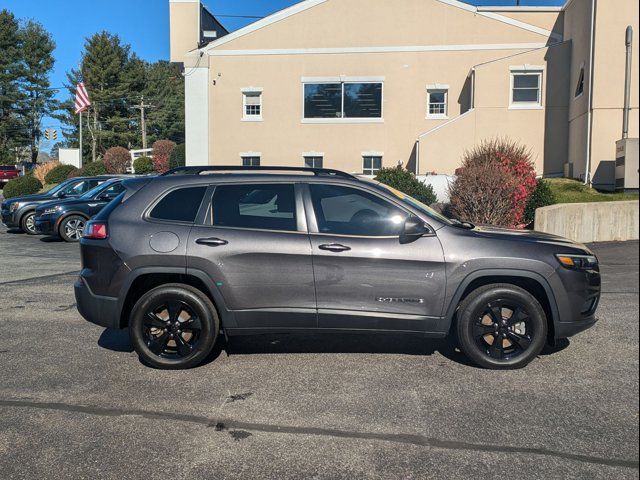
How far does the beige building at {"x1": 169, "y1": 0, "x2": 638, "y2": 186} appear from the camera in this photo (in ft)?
78.0

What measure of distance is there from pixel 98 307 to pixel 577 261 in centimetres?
432

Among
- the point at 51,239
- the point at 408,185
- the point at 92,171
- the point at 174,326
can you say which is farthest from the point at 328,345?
the point at 92,171

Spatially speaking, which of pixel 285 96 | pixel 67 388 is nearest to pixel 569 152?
pixel 285 96

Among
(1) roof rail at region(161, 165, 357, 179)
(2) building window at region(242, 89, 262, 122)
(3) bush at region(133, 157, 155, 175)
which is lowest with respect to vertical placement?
(1) roof rail at region(161, 165, 357, 179)

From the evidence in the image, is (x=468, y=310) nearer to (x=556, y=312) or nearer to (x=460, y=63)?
(x=556, y=312)

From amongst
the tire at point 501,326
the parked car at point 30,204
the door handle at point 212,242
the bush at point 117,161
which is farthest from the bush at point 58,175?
the tire at point 501,326

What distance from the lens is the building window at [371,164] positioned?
26172mm

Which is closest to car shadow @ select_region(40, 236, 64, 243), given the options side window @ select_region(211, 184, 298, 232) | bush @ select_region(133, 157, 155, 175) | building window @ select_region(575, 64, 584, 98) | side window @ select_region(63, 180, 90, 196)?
side window @ select_region(63, 180, 90, 196)

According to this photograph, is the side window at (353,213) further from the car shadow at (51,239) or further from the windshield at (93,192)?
the car shadow at (51,239)

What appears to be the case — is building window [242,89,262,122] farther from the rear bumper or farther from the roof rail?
the rear bumper

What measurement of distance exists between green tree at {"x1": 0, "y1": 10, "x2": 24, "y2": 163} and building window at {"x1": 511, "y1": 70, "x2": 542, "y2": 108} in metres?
60.3

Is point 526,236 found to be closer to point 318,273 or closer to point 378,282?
point 378,282

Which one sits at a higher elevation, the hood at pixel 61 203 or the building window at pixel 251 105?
the building window at pixel 251 105

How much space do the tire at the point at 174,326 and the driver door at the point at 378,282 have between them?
41.3 inches
